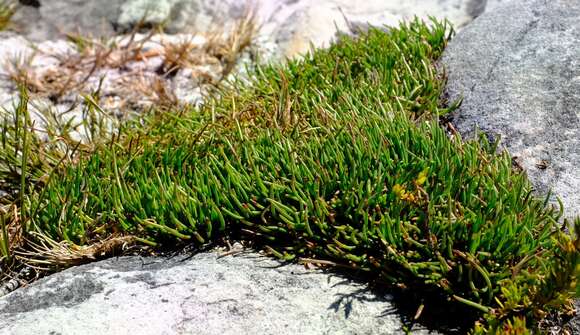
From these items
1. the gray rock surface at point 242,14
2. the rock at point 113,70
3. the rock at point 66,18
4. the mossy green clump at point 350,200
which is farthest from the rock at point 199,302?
the rock at point 66,18

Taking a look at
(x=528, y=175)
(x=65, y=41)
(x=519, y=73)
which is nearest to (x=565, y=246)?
(x=528, y=175)

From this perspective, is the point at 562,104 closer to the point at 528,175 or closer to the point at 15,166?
the point at 528,175

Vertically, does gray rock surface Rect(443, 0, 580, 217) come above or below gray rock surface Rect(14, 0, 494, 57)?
below

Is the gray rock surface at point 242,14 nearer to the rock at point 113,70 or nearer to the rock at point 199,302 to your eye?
the rock at point 113,70

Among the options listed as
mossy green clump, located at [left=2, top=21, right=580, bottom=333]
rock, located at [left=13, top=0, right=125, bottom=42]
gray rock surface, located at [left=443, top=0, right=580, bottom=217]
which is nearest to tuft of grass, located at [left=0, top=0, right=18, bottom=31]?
rock, located at [left=13, top=0, right=125, bottom=42]

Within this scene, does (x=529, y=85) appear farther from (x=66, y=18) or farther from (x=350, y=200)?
(x=66, y=18)

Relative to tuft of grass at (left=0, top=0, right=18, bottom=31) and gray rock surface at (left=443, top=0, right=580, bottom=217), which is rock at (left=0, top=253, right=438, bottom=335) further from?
tuft of grass at (left=0, top=0, right=18, bottom=31)
